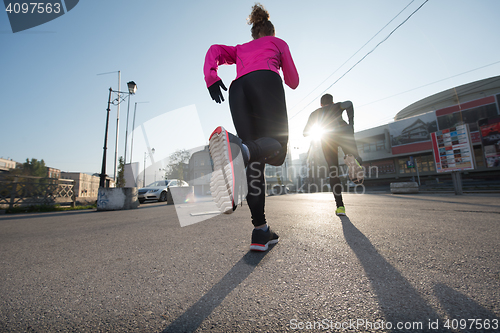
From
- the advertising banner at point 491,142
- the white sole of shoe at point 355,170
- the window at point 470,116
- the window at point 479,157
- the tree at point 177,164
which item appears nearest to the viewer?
the white sole of shoe at point 355,170

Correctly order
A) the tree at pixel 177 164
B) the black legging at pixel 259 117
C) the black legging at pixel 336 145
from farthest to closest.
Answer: the tree at pixel 177 164
the black legging at pixel 336 145
the black legging at pixel 259 117

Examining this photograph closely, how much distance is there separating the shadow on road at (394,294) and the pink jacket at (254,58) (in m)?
1.55

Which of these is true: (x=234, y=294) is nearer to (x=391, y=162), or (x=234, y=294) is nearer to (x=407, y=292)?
(x=407, y=292)

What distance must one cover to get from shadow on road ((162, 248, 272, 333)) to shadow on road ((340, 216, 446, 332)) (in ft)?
1.87

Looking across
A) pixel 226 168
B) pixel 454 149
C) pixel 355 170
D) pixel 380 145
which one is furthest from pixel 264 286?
pixel 380 145

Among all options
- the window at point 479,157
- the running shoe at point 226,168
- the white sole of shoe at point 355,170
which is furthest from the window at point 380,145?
the running shoe at point 226,168

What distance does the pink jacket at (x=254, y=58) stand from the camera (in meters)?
1.84

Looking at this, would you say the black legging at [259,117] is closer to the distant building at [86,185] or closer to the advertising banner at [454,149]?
the advertising banner at [454,149]

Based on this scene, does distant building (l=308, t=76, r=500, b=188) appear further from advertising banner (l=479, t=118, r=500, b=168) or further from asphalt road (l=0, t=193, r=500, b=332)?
asphalt road (l=0, t=193, r=500, b=332)

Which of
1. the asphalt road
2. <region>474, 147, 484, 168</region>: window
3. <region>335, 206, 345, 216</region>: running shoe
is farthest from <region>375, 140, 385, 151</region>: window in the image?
the asphalt road

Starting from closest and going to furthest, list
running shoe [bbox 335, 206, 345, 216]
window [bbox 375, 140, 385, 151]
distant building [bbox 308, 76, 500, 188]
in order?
running shoe [bbox 335, 206, 345, 216], distant building [bbox 308, 76, 500, 188], window [bbox 375, 140, 385, 151]

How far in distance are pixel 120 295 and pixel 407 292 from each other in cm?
115

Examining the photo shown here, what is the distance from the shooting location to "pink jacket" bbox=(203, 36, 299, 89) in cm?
184

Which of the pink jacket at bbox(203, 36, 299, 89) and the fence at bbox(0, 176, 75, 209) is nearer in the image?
the pink jacket at bbox(203, 36, 299, 89)
